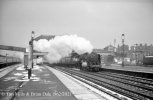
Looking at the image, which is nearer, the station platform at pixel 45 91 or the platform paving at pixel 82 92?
the station platform at pixel 45 91

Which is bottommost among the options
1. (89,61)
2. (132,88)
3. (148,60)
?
(132,88)

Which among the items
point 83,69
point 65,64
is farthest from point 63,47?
point 83,69

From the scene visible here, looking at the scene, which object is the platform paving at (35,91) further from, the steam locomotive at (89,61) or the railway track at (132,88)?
the steam locomotive at (89,61)

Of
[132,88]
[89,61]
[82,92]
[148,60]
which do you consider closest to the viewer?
[82,92]

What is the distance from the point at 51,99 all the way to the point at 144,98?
516cm

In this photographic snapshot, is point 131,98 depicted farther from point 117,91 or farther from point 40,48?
point 40,48

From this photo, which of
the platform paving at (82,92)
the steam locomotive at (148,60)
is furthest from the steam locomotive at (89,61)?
the steam locomotive at (148,60)

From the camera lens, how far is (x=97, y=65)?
30109mm

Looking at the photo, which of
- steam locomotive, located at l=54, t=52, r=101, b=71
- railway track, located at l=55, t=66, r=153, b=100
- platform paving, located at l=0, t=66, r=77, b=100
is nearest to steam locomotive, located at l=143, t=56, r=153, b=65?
steam locomotive, located at l=54, t=52, r=101, b=71

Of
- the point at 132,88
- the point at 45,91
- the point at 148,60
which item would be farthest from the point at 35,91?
the point at 148,60

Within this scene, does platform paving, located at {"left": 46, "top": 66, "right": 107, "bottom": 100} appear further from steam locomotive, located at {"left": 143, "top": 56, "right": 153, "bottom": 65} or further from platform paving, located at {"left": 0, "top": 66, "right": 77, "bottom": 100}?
steam locomotive, located at {"left": 143, "top": 56, "right": 153, "bottom": 65}

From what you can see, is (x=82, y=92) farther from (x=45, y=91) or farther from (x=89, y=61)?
(x=89, y=61)

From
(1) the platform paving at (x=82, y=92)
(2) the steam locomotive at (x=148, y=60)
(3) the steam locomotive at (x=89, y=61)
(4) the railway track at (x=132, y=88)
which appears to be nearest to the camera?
(1) the platform paving at (x=82, y=92)

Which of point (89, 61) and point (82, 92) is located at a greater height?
point (89, 61)
